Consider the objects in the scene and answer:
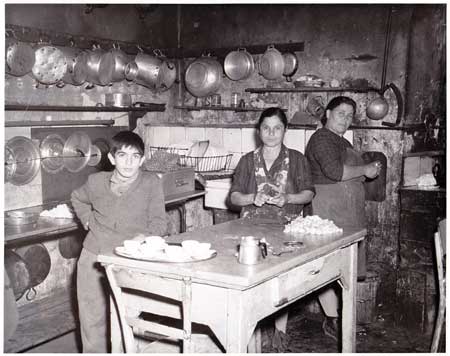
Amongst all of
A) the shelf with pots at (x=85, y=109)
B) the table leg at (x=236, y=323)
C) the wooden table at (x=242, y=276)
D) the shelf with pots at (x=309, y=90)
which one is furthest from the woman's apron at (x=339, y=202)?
the shelf with pots at (x=85, y=109)

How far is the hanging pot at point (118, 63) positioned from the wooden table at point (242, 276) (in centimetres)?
295

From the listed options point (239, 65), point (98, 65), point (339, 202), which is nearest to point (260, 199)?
point (339, 202)

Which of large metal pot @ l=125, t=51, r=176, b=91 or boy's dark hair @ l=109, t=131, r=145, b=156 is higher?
large metal pot @ l=125, t=51, r=176, b=91

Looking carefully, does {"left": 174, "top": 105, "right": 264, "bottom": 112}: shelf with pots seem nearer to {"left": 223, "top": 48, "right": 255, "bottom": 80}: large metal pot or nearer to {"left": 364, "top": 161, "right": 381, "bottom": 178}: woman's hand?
{"left": 223, "top": 48, "right": 255, "bottom": 80}: large metal pot

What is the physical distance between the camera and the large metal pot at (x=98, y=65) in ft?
18.2

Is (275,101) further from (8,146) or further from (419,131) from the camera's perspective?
(8,146)

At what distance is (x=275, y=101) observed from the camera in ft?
20.3

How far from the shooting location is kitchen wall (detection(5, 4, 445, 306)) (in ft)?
17.3

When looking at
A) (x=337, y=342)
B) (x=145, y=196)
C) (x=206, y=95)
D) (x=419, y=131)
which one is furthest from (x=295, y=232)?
(x=206, y=95)

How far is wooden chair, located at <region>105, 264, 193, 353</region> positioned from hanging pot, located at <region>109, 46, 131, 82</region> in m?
3.37

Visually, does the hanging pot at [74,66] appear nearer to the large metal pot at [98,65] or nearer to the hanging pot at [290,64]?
the large metal pot at [98,65]

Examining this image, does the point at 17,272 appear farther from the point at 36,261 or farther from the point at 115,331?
the point at 115,331

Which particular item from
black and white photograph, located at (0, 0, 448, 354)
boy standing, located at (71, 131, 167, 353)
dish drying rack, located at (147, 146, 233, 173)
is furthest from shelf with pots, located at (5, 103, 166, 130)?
boy standing, located at (71, 131, 167, 353)

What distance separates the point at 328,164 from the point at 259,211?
2.53 feet
